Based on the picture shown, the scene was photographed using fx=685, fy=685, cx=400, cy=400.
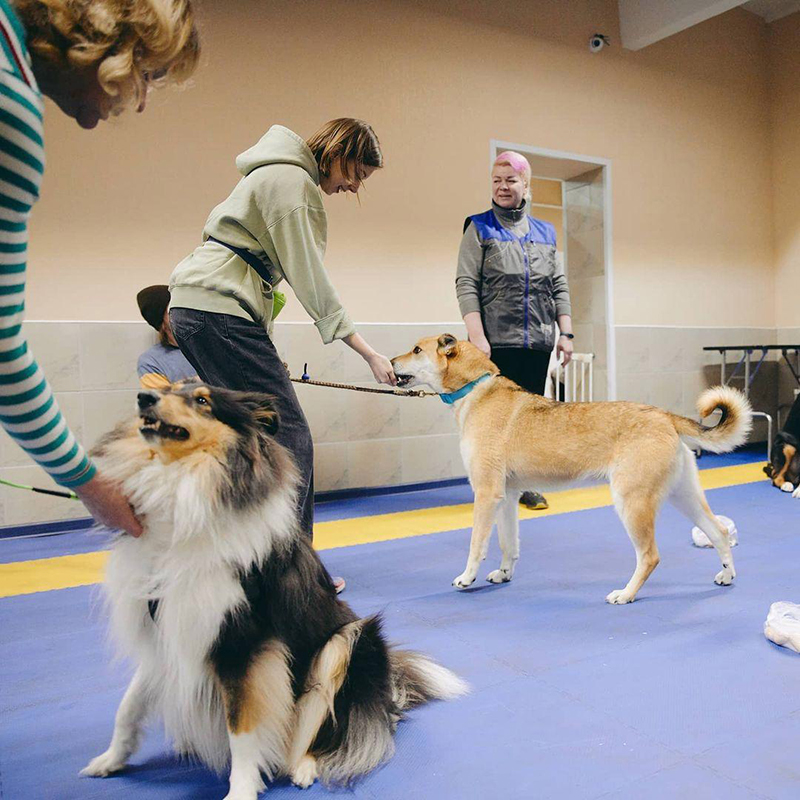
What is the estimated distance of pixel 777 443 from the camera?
15.5 feet

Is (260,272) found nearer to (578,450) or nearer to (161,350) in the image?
(578,450)

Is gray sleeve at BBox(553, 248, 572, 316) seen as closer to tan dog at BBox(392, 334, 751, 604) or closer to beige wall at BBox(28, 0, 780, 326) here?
tan dog at BBox(392, 334, 751, 604)

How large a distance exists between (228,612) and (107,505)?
1.09 feet

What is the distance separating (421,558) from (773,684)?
163 cm

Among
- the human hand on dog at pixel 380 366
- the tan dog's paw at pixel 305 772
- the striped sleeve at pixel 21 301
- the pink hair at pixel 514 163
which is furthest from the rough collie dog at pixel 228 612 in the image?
the pink hair at pixel 514 163

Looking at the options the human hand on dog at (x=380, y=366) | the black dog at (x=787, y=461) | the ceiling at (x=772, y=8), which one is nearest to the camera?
the human hand on dog at (x=380, y=366)

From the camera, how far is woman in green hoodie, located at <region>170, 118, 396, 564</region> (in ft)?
6.77

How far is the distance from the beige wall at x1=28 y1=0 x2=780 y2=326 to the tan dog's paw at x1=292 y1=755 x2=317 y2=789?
10.6ft

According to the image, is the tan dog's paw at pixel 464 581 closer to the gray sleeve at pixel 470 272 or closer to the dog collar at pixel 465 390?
the dog collar at pixel 465 390

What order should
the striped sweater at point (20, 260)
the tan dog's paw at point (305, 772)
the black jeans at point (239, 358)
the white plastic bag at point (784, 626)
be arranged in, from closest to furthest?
the striped sweater at point (20, 260), the tan dog's paw at point (305, 772), the white plastic bag at point (784, 626), the black jeans at point (239, 358)

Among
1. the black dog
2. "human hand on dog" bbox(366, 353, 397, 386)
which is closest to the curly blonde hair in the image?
"human hand on dog" bbox(366, 353, 397, 386)

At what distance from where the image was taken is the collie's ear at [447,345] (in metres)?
3.00

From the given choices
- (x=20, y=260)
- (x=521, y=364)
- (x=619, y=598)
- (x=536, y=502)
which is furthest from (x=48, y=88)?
(x=536, y=502)

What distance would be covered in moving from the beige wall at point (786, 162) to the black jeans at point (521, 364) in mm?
4577
